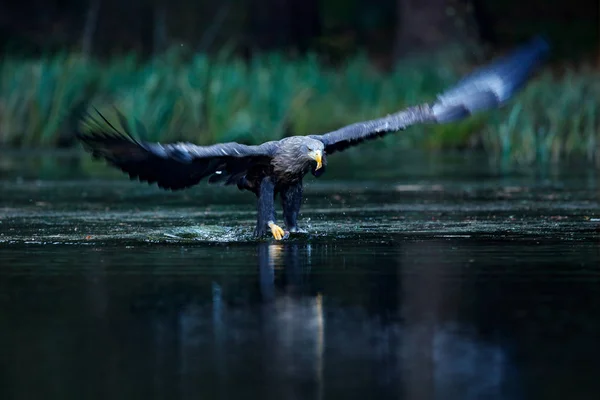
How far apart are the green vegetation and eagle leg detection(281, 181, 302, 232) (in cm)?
692

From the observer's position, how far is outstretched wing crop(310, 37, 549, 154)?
35.8 ft

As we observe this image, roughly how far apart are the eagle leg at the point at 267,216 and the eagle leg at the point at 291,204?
151mm

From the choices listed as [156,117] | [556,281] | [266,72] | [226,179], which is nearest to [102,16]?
[266,72]

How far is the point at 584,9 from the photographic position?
125 ft

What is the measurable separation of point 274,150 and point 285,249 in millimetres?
1085

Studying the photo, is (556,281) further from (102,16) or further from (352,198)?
(102,16)

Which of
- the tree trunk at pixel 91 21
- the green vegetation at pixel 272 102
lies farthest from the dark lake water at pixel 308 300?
the tree trunk at pixel 91 21

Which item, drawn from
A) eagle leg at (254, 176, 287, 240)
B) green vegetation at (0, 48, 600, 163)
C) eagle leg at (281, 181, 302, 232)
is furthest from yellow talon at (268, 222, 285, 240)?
green vegetation at (0, 48, 600, 163)

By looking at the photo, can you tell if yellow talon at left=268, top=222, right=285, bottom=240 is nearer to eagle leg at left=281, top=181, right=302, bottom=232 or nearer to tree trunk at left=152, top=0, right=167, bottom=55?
eagle leg at left=281, top=181, right=302, bottom=232

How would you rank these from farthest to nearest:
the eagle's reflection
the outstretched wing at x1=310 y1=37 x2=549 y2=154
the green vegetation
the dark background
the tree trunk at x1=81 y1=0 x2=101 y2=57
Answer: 1. the tree trunk at x1=81 y1=0 x2=101 y2=57
2. the dark background
3. the green vegetation
4. the outstretched wing at x1=310 y1=37 x2=549 y2=154
5. the eagle's reflection

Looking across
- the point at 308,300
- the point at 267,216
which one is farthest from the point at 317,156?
the point at 308,300

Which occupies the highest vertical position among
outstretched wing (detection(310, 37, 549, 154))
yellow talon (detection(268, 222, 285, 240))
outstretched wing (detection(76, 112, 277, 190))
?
outstretched wing (detection(310, 37, 549, 154))

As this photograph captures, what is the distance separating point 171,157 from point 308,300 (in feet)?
9.08

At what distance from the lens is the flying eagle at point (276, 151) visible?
9711 millimetres
